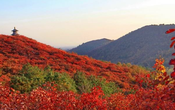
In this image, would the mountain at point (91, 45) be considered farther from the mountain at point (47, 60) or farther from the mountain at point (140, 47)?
the mountain at point (47, 60)

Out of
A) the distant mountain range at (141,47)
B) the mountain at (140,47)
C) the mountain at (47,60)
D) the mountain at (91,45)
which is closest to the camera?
the mountain at (47,60)

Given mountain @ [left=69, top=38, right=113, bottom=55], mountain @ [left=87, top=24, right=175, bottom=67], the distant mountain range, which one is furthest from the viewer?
mountain @ [left=69, top=38, right=113, bottom=55]

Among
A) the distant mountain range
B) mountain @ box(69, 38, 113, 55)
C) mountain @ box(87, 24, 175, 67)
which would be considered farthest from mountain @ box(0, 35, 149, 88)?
mountain @ box(69, 38, 113, 55)

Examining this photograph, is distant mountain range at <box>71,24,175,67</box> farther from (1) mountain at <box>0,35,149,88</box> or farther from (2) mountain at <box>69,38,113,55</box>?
(1) mountain at <box>0,35,149,88</box>

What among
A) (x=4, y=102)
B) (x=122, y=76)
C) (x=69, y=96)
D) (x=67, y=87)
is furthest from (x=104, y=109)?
(x=122, y=76)

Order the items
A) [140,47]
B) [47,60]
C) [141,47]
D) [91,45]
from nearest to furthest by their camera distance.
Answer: [47,60]
[141,47]
[140,47]
[91,45]

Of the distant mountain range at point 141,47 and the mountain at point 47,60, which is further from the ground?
the distant mountain range at point 141,47

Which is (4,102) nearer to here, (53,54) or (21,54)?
(21,54)

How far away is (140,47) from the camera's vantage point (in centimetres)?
7250

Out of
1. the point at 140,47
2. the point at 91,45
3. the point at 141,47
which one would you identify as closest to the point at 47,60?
the point at 141,47

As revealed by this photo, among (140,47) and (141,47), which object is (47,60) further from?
(140,47)

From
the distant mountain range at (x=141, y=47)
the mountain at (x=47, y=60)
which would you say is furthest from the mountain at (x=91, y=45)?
the mountain at (x=47, y=60)

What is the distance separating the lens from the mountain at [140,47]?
62797mm

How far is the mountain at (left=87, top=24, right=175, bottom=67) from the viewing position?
62797 millimetres
